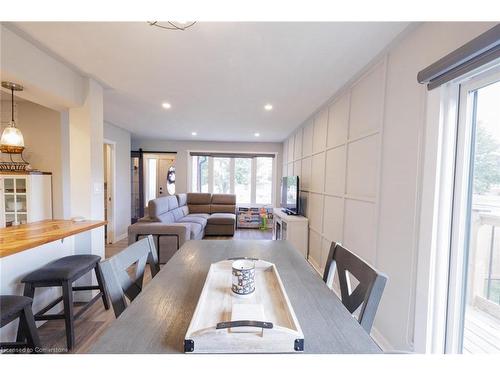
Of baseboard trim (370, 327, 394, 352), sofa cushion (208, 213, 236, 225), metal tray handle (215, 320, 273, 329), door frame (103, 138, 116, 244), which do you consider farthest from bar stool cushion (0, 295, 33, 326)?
sofa cushion (208, 213, 236, 225)

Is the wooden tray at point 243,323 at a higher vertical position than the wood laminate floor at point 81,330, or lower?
higher

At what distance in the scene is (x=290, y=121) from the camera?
3.92 metres

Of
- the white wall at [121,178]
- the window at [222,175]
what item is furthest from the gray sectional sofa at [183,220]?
the white wall at [121,178]

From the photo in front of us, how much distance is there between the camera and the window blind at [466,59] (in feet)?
2.79

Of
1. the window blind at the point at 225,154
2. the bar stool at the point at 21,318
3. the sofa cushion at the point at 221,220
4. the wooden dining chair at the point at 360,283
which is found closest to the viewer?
the wooden dining chair at the point at 360,283

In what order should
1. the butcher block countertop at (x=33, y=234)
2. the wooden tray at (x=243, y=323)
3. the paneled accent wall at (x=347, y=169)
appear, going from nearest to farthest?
1. the wooden tray at (x=243, y=323)
2. the butcher block countertop at (x=33, y=234)
3. the paneled accent wall at (x=347, y=169)

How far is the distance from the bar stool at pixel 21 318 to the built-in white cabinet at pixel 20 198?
1919mm

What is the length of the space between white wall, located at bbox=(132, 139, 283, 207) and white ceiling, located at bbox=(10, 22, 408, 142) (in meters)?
2.55

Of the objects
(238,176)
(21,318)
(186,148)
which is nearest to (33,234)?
(21,318)

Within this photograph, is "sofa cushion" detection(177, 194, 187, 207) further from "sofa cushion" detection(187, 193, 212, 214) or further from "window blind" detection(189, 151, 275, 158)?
"window blind" detection(189, 151, 275, 158)

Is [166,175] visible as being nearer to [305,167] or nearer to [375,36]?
[305,167]

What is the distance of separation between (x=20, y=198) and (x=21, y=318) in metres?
2.20

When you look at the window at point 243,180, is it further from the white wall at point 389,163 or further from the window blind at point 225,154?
the white wall at point 389,163

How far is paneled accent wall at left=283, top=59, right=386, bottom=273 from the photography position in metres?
1.86
